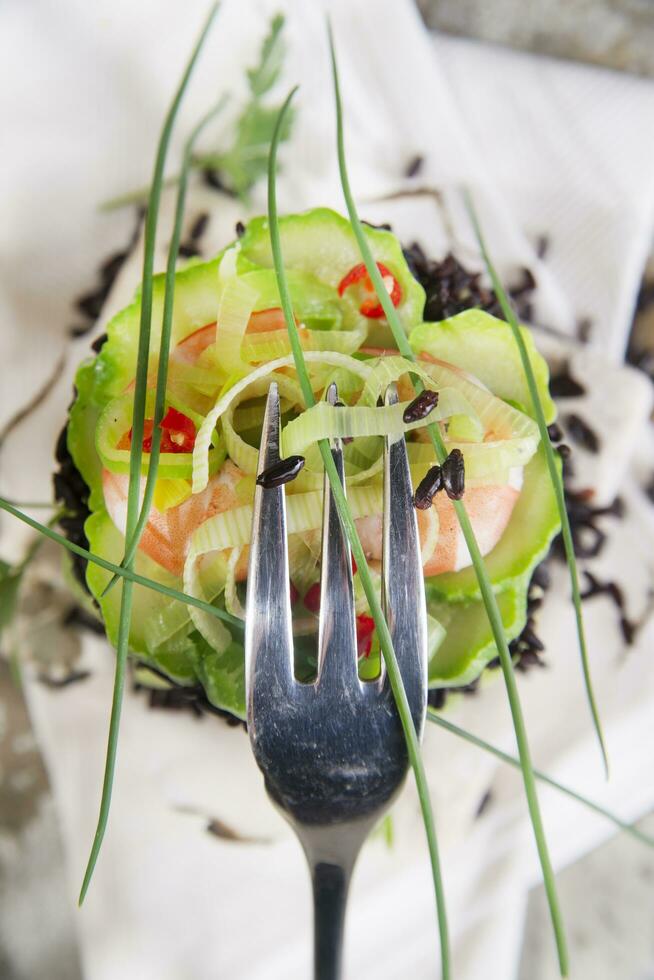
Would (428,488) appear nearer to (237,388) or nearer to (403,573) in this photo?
(403,573)

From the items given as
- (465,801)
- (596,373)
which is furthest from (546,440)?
(465,801)

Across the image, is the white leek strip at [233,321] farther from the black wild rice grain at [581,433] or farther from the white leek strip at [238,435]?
the black wild rice grain at [581,433]

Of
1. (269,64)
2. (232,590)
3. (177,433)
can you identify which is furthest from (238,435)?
(269,64)

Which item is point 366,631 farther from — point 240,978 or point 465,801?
point 240,978

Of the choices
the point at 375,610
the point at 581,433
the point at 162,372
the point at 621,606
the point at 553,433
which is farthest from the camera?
the point at 621,606

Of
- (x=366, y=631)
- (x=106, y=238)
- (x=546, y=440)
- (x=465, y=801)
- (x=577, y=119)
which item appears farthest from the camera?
(x=577, y=119)

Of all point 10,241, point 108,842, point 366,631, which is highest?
point 10,241
